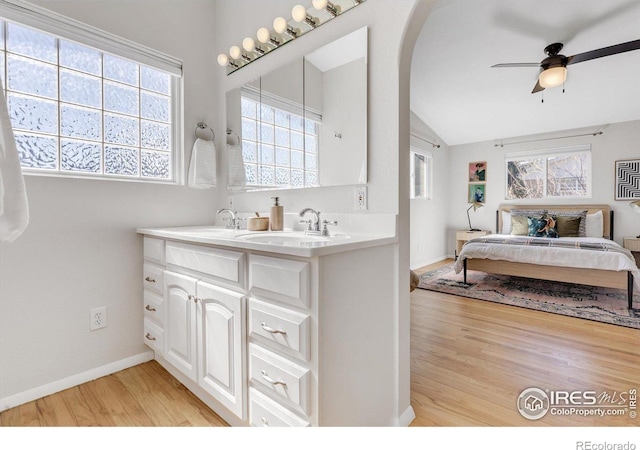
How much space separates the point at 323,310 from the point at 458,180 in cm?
590

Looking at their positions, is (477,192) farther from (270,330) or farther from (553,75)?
(270,330)

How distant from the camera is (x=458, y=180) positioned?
6.21m

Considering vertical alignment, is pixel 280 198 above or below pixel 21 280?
above

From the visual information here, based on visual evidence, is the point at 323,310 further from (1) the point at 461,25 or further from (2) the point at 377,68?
(1) the point at 461,25

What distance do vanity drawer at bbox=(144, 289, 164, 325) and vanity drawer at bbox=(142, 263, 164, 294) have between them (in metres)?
0.04

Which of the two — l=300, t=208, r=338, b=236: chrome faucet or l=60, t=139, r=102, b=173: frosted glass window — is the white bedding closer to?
l=300, t=208, r=338, b=236: chrome faucet

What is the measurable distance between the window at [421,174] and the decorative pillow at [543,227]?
1.61 metres

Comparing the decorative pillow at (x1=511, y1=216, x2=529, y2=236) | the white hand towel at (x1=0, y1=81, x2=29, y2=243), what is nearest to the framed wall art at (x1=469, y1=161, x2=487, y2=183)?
the decorative pillow at (x1=511, y1=216, x2=529, y2=236)

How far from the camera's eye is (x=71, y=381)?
185cm

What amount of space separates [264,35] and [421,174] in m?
4.14

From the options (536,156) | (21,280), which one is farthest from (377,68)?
(536,156)

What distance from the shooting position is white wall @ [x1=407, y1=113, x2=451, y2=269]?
517 cm

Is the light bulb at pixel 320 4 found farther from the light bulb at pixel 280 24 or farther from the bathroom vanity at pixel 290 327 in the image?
the bathroom vanity at pixel 290 327
